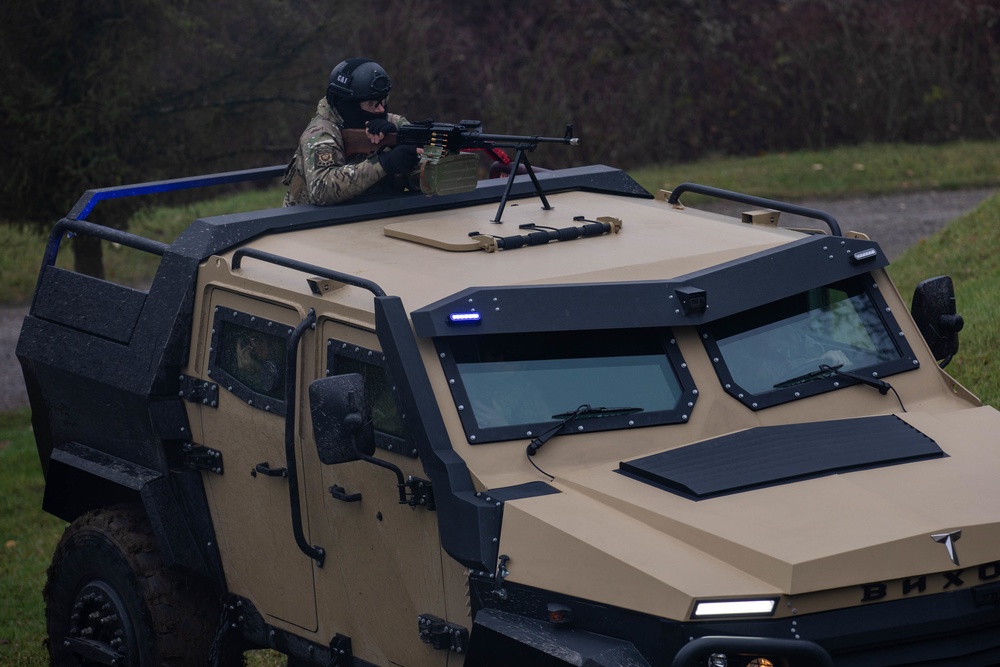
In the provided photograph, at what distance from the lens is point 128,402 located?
22.3 feet

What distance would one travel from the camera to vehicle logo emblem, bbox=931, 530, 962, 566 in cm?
485

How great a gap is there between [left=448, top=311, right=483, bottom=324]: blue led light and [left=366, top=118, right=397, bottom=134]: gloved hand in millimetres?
2078

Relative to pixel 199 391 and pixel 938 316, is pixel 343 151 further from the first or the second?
pixel 938 316

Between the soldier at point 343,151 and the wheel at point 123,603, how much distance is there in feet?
5.61

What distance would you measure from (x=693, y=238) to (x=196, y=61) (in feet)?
23.9

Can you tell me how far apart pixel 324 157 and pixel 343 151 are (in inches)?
8.8

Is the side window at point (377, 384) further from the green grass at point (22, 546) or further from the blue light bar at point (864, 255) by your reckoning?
the green grass at point (22, 546)

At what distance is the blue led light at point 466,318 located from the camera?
5.48 metres

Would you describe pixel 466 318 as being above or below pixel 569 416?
above

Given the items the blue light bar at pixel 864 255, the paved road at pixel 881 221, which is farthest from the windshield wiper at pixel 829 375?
the paved road at pixel 881 221

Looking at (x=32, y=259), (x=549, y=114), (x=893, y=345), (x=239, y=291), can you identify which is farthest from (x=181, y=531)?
(x=549, y=114)

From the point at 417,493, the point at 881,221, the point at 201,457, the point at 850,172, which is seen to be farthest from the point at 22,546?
the point at 850,172

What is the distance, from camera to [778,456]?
17.8 ft

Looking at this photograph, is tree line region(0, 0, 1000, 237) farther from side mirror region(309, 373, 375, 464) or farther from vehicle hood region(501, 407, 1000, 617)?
vehicle hood region(501, 407, 1000, 617)
